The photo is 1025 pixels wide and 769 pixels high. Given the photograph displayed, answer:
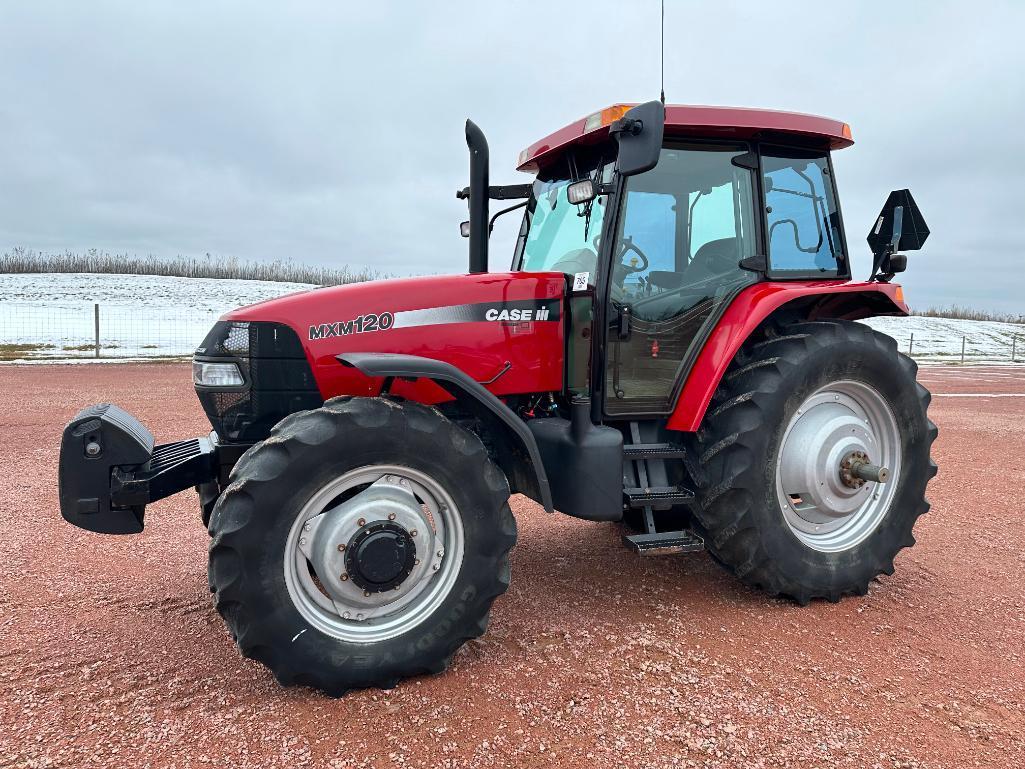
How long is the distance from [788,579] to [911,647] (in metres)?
0.56

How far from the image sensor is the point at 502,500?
2.71m

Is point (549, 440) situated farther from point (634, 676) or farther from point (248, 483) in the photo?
point (248, 483)

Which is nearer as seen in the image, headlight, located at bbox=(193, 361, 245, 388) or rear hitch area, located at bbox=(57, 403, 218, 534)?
rear hitch area, located at bbox=(57, 403, 218, 534)

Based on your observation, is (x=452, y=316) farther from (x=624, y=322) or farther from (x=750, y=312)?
(x=750, y=312)

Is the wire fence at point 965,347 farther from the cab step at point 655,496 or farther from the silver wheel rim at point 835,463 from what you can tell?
the cab step at point 655,496

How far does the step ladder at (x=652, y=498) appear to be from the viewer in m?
3.22

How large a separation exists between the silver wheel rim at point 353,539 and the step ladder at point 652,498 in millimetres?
983

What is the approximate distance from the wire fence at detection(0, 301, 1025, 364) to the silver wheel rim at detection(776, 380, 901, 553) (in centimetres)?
1412

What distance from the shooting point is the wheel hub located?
2574 millimetres

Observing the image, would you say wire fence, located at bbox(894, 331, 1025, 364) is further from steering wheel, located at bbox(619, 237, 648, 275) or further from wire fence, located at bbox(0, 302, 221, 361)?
steering wheel, located at bbox(619, 237, 648, 275)

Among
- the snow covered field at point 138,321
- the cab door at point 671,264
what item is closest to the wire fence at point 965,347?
the snow covered field at point 138,321

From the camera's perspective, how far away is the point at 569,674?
8.92 ft

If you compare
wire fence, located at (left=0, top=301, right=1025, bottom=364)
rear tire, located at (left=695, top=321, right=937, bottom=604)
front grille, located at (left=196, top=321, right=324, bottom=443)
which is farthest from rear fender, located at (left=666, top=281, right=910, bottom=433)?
wire fence, located at (left=0, top=301, right=1025, bottom=364)

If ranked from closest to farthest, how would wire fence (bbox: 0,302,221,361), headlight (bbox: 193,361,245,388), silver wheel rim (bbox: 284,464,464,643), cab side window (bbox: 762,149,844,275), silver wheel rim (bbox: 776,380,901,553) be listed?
1. silver wheel rim (bbox: 284,464,464,643)
2. headlight (bbox: 193,361,245,388)
3. silver wheel rim (bbox: 776,380,901,553)
4. cab side window (bbox: 762,149,844,275)
5. wire fence (bbox: 0,302,221,361)
